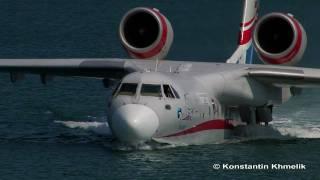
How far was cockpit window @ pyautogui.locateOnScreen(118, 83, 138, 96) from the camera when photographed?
130 ft

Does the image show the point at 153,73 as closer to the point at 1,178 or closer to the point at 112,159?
the point at 112,159

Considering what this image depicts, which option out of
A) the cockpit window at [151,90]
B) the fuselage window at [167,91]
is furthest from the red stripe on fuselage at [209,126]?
the cockpit window at [151,90]

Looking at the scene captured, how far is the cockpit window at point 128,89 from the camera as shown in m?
39.5

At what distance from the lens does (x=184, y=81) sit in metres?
41.3

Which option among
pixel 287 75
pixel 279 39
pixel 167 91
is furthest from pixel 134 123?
pixel 279 39

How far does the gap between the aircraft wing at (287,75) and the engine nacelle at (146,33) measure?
10.8 feet

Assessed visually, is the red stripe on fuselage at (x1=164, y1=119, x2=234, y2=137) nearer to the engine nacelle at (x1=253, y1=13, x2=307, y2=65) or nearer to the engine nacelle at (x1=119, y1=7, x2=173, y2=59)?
the engine nacelle at (x1=253, y1=13, x2=307, y2=65)

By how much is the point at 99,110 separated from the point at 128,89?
434 inches

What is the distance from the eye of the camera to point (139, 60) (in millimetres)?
43969

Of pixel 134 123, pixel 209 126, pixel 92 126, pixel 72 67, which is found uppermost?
pixel 72 67

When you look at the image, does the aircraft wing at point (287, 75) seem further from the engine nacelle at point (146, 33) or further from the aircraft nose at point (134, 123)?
the aircraft nose at point (134, 123)

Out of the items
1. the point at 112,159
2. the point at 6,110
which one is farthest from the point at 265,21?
the point at 6,110
